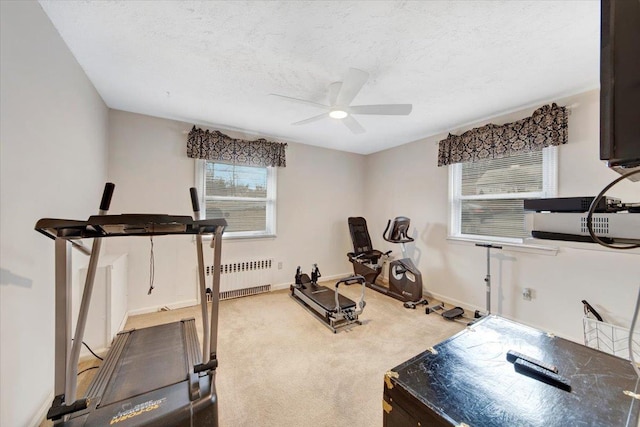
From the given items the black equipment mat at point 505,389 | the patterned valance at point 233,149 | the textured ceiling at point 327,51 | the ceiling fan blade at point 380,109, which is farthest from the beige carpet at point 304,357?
Result: the textured ceiling at point 327,51

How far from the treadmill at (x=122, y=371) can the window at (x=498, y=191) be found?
122 inches

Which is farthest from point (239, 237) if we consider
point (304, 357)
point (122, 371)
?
point (122, 371)

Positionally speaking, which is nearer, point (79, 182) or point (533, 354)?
point (533, 354)

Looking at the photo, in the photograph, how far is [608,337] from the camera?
221 cm

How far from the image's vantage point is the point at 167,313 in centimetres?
308

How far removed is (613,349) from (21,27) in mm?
4844

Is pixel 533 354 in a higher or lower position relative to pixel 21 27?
lower

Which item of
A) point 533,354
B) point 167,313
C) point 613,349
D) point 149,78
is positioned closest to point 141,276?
point 167,313

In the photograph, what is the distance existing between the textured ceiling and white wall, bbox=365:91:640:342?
2.11 ft

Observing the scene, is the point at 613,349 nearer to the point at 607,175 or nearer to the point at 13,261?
the point at 607,175

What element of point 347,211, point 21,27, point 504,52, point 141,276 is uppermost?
point 504,52

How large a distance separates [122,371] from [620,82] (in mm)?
2606

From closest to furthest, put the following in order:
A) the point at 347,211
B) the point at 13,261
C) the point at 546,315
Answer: the point at 13,261 → the point at 546,315 → the point at 347,211

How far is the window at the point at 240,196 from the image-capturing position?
3545mm
